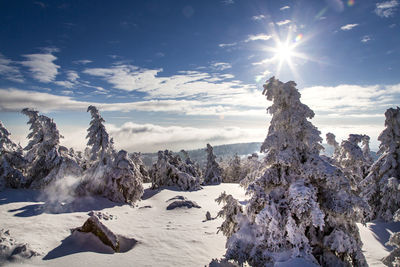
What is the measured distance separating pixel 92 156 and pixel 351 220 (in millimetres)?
19457

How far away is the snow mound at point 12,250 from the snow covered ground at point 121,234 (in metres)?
0.25

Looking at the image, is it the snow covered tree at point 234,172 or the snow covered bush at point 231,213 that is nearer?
the snow covered bush at point 231,213

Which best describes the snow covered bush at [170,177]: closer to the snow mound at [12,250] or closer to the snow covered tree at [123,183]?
the snow covered tree at [123,183]

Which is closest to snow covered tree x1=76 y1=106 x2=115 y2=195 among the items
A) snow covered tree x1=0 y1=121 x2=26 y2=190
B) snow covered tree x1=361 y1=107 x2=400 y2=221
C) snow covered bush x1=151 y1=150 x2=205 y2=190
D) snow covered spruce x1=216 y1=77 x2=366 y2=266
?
snow covered tree x1=0 y1=121 x2=26 y2=190

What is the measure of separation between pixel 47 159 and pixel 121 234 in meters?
12.6

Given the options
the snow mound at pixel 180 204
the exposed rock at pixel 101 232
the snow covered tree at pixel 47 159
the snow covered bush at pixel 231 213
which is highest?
the snow covered tree at pixel 47 159

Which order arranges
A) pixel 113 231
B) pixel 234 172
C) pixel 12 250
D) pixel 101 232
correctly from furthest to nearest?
pixel 234 172
pixel 113 231
pixel 101 232
pixel 12 250

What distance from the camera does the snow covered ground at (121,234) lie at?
8.55 meters

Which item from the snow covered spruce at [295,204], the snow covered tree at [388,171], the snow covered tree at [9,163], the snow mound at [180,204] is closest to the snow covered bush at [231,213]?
the snow covered spruce at [295,204]

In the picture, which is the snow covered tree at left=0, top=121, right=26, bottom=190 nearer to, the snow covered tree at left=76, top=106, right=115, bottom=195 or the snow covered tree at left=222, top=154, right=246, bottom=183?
the snow covered tree at left=76, top=106, right=115, bottom=195

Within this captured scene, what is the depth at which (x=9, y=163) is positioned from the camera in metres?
18.1

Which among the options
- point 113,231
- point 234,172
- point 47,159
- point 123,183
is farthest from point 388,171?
point 234,172

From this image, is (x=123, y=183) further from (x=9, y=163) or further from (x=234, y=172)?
(x=234, y=172)

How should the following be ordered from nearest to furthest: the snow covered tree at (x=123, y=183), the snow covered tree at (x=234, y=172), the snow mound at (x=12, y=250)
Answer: the snow mound at (x=12, y=250), the snow covered tree at (x=123, y=183), the snow covered tree at (x=234, y=172)
